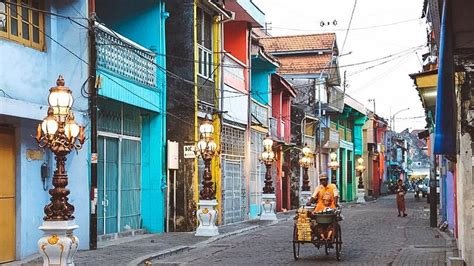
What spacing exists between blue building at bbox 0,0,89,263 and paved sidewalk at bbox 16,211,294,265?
813mm

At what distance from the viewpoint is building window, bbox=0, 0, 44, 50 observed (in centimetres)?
1425

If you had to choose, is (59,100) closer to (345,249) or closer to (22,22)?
(22,22)

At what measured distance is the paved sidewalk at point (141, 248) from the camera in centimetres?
1505

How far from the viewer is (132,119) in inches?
856

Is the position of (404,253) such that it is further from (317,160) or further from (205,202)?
(317,160)

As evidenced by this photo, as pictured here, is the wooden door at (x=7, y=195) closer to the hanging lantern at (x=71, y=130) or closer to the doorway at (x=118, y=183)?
the hanging lantern at (x=71, y=130)

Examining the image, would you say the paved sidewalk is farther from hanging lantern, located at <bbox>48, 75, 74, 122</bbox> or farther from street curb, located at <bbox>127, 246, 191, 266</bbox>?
hanging lantern, located at <bbox>48, 75, 74, 122</bbox>

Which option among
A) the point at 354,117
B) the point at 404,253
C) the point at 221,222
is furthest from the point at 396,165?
the point at 404,253

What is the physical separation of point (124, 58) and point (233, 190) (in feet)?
31.8

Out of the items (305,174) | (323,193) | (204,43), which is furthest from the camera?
(305,174)

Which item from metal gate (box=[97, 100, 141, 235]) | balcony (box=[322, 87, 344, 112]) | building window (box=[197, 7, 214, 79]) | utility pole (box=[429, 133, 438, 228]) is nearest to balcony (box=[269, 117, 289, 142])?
balcony (box=[322, 87, 344, 112])

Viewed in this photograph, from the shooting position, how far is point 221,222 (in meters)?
26.1

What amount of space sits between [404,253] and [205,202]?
6550 millimetres

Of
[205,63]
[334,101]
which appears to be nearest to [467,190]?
[205,63]
